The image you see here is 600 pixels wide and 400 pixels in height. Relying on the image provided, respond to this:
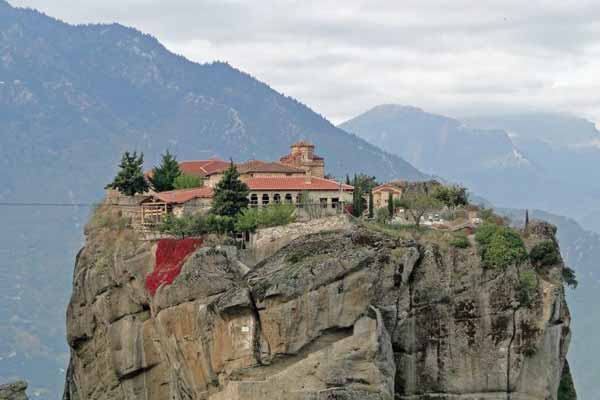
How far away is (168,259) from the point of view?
205 feet

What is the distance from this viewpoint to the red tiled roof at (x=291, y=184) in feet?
235

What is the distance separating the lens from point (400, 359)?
58000 mm

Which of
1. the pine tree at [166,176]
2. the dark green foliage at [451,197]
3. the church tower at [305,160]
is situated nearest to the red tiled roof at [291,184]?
the dark green foliage at [451,197]

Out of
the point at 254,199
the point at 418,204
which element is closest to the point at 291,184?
the point at 254,199

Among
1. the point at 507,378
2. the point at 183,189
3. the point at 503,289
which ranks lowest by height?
the point at 507,378

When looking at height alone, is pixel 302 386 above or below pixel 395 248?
below

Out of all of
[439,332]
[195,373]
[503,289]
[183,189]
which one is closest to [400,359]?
[439,332]

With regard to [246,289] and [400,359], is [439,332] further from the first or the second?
[246,289]

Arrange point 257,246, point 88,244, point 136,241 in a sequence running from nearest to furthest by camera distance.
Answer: point 257,246, point 136,241, point 88,244

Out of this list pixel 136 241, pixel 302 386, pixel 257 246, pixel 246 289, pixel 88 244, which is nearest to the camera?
pixel 302 386

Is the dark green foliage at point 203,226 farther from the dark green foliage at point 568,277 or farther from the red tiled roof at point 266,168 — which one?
the dark green foliage at point 568,277

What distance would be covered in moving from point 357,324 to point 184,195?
19461mm

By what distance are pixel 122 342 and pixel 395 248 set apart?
17233mm

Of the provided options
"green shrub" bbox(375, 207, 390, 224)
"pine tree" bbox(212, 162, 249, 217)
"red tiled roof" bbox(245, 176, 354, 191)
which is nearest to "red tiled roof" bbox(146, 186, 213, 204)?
"pine tree" bbox(212, 162, 249, 217)
